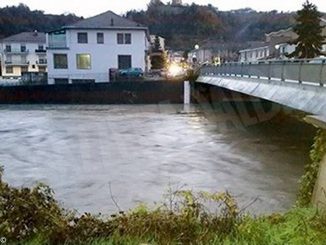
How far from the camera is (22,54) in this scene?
81.4 meters

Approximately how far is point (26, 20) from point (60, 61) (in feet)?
174

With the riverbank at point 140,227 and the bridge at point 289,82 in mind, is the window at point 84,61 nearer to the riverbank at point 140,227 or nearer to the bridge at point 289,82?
the bridge at point 289,82

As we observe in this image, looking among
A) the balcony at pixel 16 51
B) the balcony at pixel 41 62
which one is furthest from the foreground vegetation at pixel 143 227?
the balcony at pixel 16 51

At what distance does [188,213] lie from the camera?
4.86 meters

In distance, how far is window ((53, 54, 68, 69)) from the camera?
5091 cm

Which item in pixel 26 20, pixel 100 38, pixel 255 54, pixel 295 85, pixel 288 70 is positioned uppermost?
pixel 26 20

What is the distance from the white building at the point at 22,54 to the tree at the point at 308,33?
2166 inches

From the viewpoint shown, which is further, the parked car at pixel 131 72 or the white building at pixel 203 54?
the white building at pixel 203 54

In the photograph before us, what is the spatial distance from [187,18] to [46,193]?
116 m

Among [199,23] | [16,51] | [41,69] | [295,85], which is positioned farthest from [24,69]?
[295,85]

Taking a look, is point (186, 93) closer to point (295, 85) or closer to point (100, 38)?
point (100, 38)

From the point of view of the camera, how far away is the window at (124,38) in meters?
52.1

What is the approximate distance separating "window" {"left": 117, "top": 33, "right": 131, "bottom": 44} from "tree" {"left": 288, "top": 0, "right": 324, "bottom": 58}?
2106cm

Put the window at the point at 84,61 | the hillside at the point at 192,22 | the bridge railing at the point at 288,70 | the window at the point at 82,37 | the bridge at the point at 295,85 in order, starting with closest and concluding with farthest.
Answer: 1. the bridge at the point at 295,85
2. the bridge railing at the point at 288,70
3. the window at the point at 84,61
4. the window at the point at 82,37
5. the hillside at the point at 192,22
